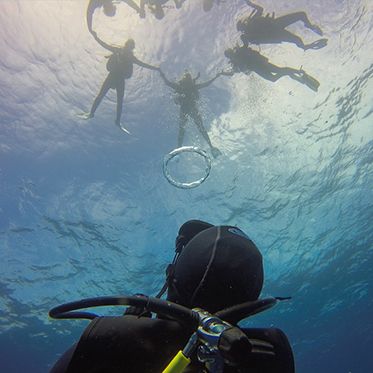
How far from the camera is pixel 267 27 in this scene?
1045 cm

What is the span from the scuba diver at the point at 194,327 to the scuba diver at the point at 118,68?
32.5 ft

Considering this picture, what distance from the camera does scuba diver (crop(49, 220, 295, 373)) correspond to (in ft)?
4.94

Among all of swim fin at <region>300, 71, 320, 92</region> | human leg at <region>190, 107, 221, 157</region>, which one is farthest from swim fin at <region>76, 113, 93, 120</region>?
swim fin at <region>300, 71, 320, 92</region>

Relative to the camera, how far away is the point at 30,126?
1289 centimetres

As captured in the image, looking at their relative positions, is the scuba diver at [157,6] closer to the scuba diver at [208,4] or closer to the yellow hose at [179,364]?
the scuba diver at [208,4]

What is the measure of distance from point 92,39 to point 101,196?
7.33 m

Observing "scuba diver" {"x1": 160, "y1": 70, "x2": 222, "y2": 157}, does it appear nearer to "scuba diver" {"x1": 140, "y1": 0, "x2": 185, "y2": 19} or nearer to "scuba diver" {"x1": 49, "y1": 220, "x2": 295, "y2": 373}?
"scuba diver" {"x1": 140, "y1": 0, "x2": 185, "y2": 19}

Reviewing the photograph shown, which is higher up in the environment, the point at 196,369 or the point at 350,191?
the point at 350,191

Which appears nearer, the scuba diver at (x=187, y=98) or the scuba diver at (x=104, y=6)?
the scuba diver at (x=104, y=6)

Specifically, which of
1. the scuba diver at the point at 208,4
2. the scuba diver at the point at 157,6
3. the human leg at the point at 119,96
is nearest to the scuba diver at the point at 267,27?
the scuba diver at the point at 208,4

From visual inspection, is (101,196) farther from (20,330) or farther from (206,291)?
(20,330)

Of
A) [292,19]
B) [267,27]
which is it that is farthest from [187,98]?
[292,19]

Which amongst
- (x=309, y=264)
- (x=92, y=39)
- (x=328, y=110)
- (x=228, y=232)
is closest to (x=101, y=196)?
(x=92, y=39)

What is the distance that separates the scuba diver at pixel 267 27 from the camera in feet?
33.8
